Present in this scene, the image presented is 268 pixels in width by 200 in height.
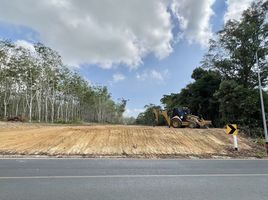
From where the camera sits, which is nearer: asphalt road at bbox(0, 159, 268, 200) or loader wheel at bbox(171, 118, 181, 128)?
asphalt road at bbox(0, 159, 268, 200)

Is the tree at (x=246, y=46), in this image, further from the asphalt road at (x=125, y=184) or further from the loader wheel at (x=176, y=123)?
the asphalt road at (x=125, y=184)

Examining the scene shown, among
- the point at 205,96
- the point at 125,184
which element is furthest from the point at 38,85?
the point at 125,184

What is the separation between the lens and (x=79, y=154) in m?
15.6

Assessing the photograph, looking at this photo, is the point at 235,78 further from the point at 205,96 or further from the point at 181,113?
the point at 181,113

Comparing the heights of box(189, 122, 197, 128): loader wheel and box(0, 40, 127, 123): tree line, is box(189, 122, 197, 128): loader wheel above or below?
below

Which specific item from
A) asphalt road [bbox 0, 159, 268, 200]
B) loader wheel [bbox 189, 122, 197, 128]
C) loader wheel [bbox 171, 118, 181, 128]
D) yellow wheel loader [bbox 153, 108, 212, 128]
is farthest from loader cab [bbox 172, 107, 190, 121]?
asphalt road [bbox 0, 159, 268, 200]

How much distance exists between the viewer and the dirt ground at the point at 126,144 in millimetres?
16264

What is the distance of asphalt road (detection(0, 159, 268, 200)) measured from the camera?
6457 millimetres

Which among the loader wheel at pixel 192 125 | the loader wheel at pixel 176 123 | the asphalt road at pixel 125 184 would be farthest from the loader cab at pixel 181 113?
the asphalt road at pixel 125 184

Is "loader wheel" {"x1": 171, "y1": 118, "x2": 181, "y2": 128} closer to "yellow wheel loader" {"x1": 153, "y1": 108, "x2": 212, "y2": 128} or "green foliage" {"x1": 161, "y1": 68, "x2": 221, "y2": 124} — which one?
"yellow wheel loader" {"x1": 153, "y1": 108, "x2": 212, "y2": 128}

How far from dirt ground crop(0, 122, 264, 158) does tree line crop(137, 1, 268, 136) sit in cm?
1004

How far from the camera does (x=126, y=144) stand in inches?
731

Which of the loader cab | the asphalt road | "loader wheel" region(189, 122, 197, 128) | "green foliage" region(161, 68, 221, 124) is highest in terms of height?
"green foliage" region(161, 68, 221, 124)

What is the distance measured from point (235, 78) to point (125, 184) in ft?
115
